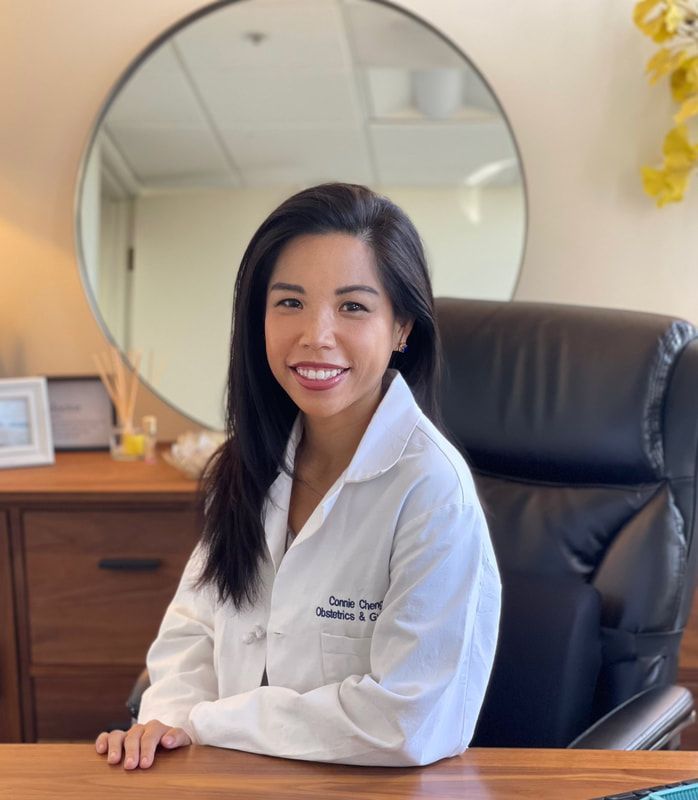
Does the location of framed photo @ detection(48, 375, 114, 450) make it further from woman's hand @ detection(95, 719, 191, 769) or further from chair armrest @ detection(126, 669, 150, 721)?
woman's hand @ detection(95, 719, 191, 769)

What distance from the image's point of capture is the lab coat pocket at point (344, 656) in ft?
3.67

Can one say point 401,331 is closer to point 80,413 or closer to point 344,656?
point 344,656

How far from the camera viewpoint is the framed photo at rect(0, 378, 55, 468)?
2.30m

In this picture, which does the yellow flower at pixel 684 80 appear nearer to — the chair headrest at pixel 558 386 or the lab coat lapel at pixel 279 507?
the chair headrest at pixel 558 386

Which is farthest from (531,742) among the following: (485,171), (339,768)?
(485,171)

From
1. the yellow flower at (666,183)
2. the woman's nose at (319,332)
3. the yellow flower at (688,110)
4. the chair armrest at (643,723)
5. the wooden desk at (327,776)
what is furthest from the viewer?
the yellow flower at (666,183)

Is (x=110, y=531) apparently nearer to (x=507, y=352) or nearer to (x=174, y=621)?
(x=174, y=621)

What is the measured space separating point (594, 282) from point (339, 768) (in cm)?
165

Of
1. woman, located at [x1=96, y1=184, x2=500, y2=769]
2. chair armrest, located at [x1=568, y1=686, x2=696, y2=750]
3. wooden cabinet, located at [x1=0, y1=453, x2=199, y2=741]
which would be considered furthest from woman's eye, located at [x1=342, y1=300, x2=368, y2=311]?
wooden cabinet, located at [x1=0, y1=453, x2=199, y2=741]

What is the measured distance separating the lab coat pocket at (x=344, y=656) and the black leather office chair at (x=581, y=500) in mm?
378

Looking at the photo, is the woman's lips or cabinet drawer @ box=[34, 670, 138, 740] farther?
cabinet drawer @ box=[34, 670, 138, 740]

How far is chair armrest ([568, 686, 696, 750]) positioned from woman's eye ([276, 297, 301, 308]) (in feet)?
2.13

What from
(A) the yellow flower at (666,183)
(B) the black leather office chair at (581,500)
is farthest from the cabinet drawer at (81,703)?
(A) the yellow flower at (666,183)

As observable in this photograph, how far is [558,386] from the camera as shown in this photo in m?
1.55
